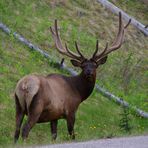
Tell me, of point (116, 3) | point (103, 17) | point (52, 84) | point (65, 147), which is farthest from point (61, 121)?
point (116, 3)

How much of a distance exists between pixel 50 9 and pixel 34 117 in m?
13.4

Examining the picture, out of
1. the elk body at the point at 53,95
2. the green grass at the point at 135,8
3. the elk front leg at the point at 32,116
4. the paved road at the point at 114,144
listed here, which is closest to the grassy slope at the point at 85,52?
the elk body at the point at 53,95

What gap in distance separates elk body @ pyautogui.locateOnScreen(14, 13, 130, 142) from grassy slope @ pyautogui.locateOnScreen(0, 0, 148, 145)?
4.86 feet

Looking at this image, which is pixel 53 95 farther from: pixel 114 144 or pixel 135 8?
pixel 135 8

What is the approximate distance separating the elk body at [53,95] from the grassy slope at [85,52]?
1482 mm

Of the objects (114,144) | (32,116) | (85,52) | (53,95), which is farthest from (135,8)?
(114,144)

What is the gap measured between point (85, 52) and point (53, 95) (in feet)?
32.6

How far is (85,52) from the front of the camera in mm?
25312

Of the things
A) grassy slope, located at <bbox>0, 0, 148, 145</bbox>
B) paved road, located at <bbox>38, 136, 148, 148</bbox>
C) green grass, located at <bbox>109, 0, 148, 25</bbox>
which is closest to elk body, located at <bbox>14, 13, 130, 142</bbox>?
grassy slope, located at <bbox>0, 0, 148, 145</bbox>

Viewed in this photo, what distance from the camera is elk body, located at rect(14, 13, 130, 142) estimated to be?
14.7m

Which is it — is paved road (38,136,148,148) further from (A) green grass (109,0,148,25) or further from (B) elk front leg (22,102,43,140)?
(A) green grass (109,0,148,25)

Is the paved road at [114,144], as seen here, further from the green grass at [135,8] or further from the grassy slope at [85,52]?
the green grass at [135,8]

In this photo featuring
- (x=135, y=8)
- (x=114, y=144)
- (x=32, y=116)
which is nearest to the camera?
(x=114, y=144)

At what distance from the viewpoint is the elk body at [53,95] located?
48.2 feet
